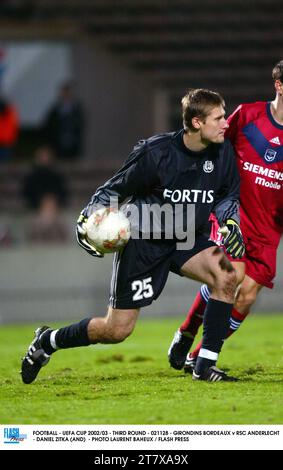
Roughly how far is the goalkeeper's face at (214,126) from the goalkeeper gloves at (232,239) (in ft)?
1.88

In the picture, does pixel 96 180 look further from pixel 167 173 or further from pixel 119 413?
pixel 119 413

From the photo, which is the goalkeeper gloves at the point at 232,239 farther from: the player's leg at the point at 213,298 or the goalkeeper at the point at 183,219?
the player's leg at the point at 213,298

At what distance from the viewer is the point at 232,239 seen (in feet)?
22.4

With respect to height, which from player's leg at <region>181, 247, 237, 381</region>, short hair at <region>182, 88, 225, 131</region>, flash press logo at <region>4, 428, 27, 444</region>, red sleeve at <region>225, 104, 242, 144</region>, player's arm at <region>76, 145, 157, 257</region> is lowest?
flash press logo at <region>4, 428, 27, 444</region>

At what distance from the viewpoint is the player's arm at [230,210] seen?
6.82 metres

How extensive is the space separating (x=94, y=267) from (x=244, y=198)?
6733 mm

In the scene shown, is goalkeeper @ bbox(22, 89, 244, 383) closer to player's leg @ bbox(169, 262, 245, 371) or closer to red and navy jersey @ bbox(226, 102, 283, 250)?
red and navy jersey @ bbox(226, 102, 283, 250)

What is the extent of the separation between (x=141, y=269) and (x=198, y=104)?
116cm

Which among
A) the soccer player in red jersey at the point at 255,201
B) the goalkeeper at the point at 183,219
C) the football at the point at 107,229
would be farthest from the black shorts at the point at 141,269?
the soccer player in red jersey at the point at 255,201

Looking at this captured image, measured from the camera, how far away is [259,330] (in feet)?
38.6

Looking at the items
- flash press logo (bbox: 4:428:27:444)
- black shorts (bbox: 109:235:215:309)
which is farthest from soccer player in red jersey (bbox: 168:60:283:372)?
flash press logo (bbox: 4:428:27:444)

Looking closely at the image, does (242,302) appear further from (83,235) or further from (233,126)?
(83,235)

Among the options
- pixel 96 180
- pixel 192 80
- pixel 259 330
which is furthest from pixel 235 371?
pixel 192 80

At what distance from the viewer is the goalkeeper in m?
6.88
